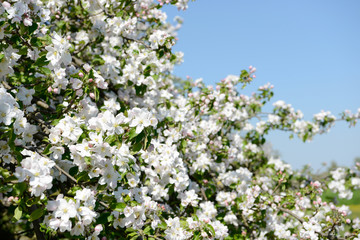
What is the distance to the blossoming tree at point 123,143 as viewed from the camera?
197 centimetres

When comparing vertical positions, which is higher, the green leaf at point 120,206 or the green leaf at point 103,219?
the green leaf at point 120,206

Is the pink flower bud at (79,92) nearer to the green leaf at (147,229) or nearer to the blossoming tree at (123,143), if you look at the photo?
the blossoming tree at (123,143)

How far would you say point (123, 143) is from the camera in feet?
6.90

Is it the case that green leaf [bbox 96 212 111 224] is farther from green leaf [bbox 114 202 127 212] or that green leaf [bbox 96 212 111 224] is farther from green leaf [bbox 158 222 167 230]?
green leaf [bbox 158 222 167 230]

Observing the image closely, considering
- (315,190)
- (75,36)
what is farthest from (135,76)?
(315,190)

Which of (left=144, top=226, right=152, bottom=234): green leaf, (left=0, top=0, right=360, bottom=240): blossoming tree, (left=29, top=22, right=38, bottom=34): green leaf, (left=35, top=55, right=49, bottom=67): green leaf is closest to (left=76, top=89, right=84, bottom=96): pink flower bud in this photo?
(left=0, top=0, right=360, bottom=240): blossoming tree

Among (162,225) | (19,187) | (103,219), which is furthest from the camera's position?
(162,225)

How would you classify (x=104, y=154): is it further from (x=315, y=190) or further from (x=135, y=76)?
(x=315, y=190)

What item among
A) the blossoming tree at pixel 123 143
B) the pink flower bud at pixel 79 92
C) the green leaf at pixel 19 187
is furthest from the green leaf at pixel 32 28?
the green leaf at pixel 19 187

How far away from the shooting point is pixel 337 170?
497 cm

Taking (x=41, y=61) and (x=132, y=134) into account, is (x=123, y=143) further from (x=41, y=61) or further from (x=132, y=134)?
(x=41, y=61)

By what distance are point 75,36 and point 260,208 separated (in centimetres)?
291

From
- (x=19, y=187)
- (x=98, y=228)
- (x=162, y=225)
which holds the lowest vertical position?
(x=19, y=187)

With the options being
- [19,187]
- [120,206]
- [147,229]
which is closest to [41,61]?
[19,187]
